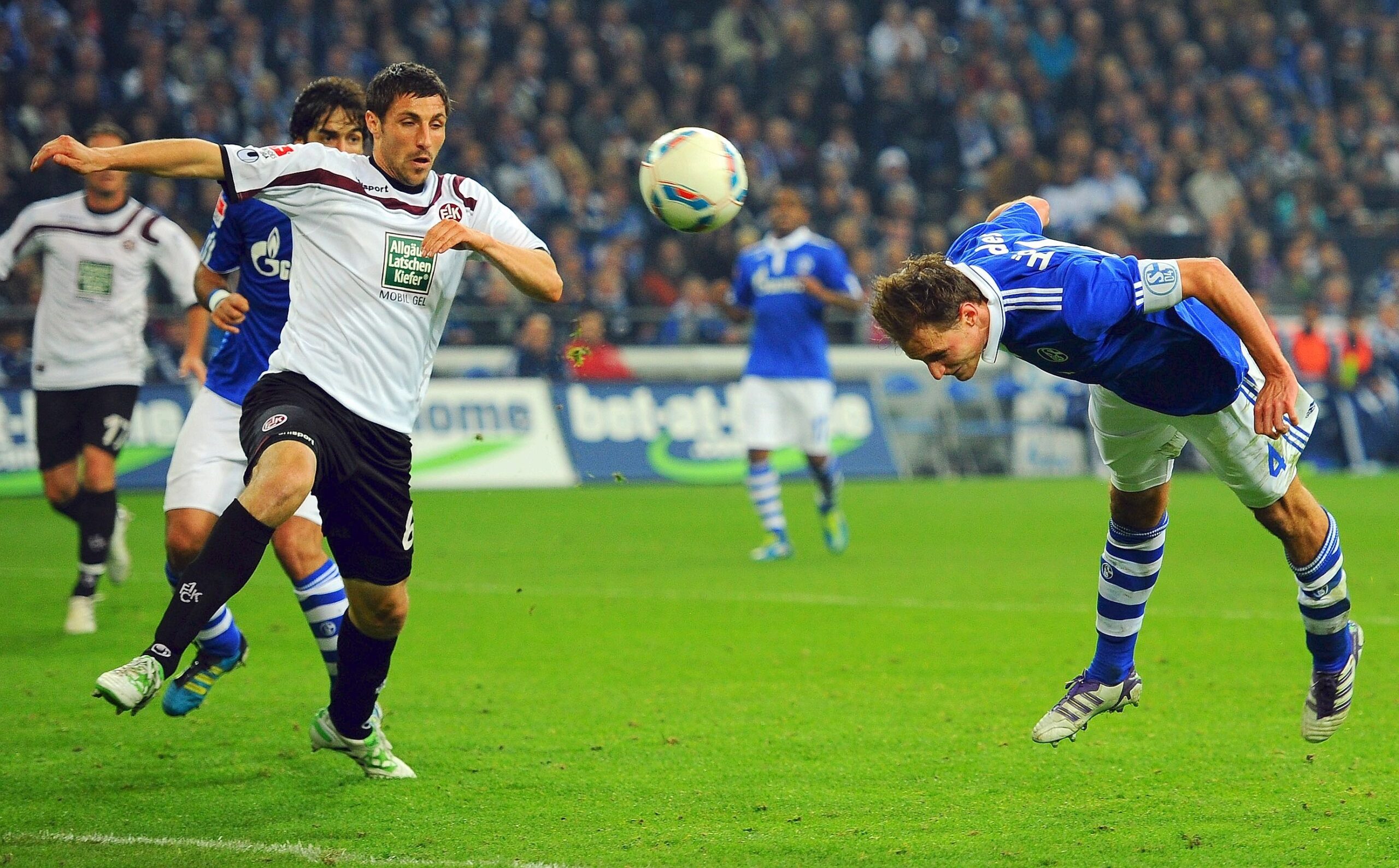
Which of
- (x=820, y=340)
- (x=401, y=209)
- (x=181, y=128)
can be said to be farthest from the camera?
(x=181, y=128)

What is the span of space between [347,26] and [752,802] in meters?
16.4

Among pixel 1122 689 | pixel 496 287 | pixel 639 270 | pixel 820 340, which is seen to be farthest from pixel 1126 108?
pixel 1122 689

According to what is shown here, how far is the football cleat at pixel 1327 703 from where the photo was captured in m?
5.36

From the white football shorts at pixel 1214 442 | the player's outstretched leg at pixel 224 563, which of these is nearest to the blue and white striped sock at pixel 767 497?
the white football shorts at pixel 1214 442

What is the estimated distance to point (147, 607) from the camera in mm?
9273

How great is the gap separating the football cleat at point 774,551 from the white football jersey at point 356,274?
6775 millimetres

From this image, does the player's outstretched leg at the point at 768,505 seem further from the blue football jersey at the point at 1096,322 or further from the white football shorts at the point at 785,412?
the blue football jersey at the point at 1096,322

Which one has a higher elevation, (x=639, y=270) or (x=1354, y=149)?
(x=1354, y=149)

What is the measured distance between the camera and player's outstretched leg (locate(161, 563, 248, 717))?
19.4 feet

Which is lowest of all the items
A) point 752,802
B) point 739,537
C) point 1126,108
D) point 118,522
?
point 739,537

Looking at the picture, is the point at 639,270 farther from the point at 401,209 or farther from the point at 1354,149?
the point at 401,209

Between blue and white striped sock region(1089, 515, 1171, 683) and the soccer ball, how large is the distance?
200 centimetres

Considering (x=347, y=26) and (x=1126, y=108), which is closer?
(x=347, y=26)

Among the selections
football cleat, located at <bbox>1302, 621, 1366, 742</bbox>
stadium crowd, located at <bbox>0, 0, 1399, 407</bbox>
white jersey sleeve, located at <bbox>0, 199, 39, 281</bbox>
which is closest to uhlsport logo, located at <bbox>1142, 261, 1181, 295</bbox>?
football cleat, located at <bbox>1302, 621, 1366, 742</bbox>
